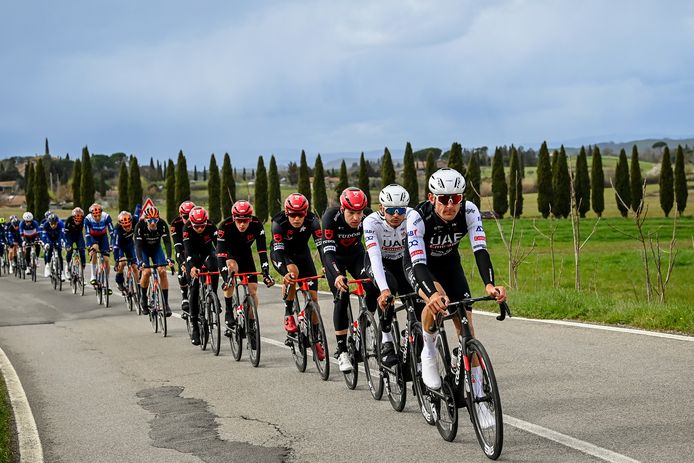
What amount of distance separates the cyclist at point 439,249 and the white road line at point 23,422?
316 centimetres

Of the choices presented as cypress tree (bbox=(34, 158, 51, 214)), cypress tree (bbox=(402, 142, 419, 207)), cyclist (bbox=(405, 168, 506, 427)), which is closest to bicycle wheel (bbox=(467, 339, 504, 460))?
cyclist (bbox=(405, 168, 506, 427))

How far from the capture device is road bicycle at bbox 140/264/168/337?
1527cm

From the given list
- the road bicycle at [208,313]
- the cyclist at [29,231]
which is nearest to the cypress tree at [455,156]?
the cyclist at [29,231]

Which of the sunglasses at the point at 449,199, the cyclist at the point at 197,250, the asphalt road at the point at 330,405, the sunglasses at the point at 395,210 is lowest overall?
the asphalt road at the point at 330,405

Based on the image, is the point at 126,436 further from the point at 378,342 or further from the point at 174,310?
the point at 174,310

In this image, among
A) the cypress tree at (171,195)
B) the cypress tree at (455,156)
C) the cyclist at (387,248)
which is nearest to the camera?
the cyclist at (387,248)

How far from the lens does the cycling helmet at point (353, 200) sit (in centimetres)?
945

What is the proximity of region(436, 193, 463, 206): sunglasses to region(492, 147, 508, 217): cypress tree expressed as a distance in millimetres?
66461

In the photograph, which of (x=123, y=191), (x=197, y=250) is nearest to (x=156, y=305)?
(x=197, y=250)

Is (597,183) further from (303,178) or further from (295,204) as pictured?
(295,204)

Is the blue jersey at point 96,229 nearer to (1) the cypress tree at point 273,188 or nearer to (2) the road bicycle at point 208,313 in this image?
(2) the road bicycle at point 208,313

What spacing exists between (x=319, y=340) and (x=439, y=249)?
3184 mm

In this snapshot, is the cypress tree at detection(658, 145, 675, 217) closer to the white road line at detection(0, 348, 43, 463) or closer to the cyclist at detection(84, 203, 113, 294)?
the cyclist at detection(84, 203, 113, 294)

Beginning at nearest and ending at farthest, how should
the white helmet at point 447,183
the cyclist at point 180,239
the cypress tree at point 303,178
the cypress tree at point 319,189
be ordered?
the white helmet at point 447,183 < the cyclist at point 180,239 < the cypress tree at point 303,178 < the cypress tree at point 319,189
